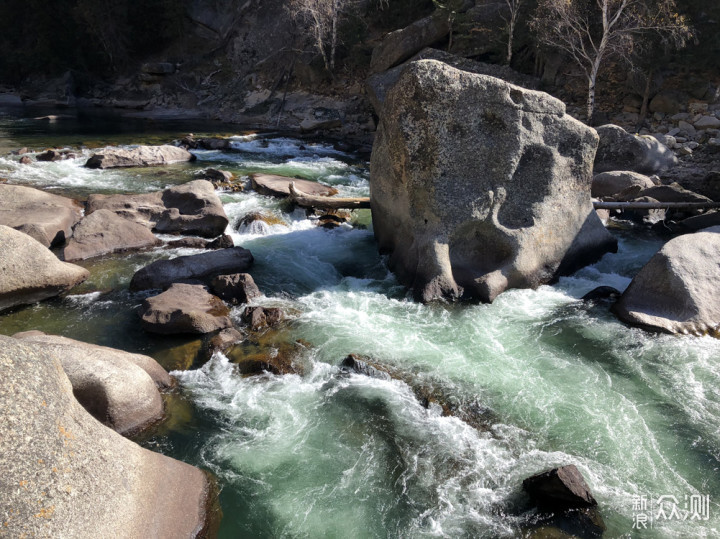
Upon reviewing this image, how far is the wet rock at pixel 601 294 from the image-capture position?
9.70 m

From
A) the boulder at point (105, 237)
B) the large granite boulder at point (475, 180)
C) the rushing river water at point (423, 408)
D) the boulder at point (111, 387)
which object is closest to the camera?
the rushing river water at point (423, 408)

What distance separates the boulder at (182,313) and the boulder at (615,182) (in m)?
12.0

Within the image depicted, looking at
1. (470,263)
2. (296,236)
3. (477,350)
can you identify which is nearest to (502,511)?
(477,350)

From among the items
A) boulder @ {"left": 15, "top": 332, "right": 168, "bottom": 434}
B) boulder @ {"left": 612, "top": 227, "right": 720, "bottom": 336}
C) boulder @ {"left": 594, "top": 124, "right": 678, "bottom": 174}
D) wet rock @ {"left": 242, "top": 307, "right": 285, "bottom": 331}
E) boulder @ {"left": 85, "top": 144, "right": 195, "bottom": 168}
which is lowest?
boulder @ {"left": 85, "top": 144, "right": 195, "bottom": 168}

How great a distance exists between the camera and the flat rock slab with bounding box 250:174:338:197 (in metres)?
15.9

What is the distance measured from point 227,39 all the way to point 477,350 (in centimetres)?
4165

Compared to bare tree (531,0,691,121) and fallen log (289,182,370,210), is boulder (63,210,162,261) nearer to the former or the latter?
fallen log (289,182,370,210)

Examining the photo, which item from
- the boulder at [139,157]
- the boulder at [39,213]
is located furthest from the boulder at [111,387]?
the boulder at [139,157]

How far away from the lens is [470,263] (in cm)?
1002

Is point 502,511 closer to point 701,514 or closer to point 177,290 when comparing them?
point 701,514

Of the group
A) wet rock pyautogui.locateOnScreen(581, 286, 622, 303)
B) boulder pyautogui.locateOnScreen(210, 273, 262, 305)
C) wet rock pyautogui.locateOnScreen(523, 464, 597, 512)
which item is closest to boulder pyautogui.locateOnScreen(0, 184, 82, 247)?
boulder pyautogui.locateOnScreen(210, 273, 262, 305)

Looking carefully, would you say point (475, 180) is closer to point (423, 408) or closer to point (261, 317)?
point (261, 317)

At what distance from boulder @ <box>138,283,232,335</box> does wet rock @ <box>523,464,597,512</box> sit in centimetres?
548

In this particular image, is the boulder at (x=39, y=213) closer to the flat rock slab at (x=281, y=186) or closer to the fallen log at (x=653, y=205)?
the flat rock slab at (x=281, y=186)
